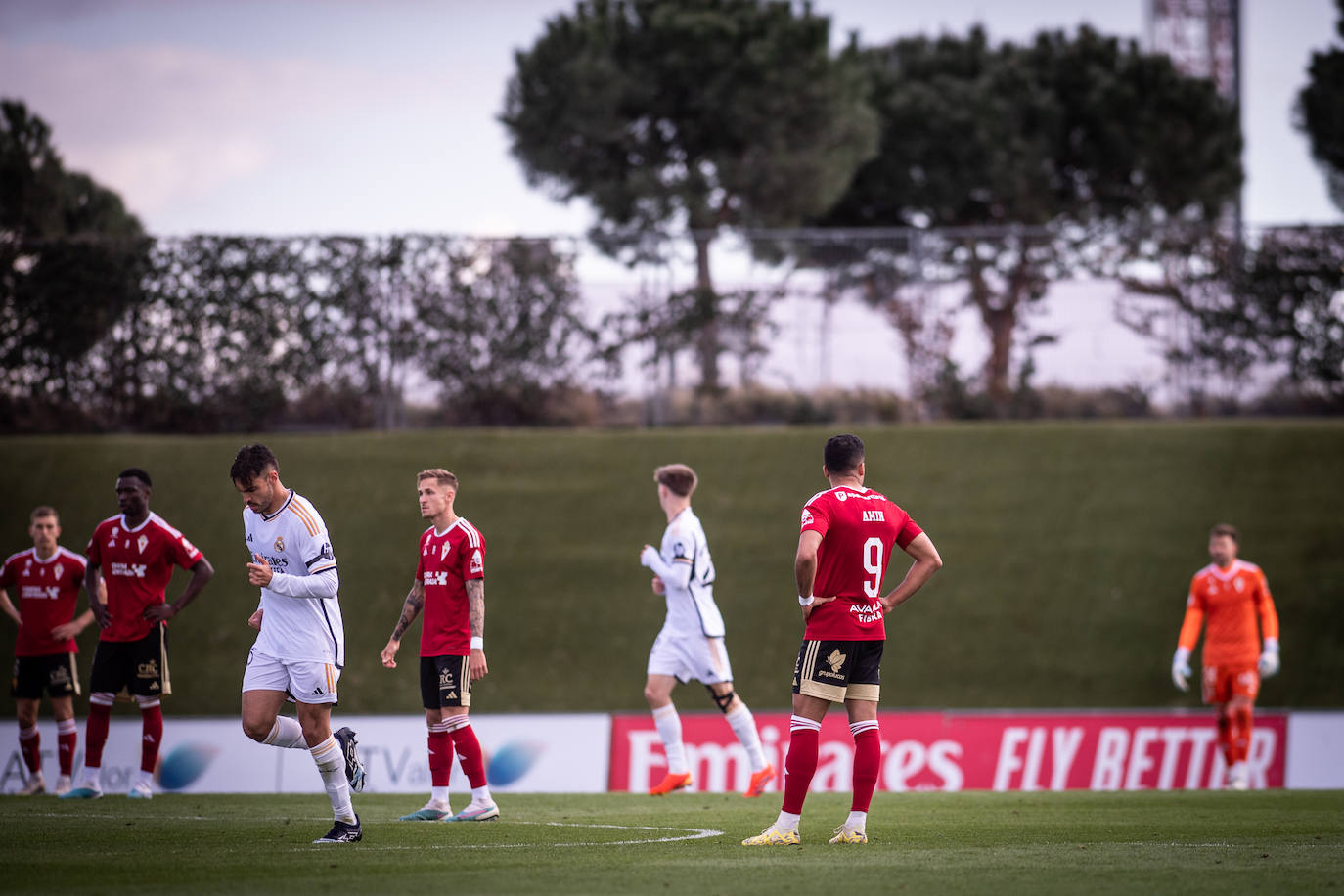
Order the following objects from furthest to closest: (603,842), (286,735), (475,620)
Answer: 1. (475,620)
2. (286,735)
3. (603,842)

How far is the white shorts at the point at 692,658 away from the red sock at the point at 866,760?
3546 mm

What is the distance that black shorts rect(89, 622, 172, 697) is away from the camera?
33.8 ft

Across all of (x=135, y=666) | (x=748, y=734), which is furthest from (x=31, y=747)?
(x=748, y=734)

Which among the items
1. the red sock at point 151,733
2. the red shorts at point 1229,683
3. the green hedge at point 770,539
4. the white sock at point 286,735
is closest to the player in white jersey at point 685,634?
the white sock at point 286,735

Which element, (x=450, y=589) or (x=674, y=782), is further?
(x=674, y=782)

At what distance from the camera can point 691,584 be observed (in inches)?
422

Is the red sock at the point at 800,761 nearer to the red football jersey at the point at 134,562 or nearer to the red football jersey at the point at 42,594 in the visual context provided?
the red football jersey at the point at 134,562

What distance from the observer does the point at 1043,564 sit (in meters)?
18.8

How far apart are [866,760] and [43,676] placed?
317 inches

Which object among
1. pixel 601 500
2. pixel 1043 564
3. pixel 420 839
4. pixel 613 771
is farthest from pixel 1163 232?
pixel 420 839

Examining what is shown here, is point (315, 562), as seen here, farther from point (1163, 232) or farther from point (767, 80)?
point (767, 80)

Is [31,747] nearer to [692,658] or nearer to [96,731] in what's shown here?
[96,731]

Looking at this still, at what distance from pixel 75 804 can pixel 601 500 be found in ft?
33.5

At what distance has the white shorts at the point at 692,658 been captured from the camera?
35.2 feet
